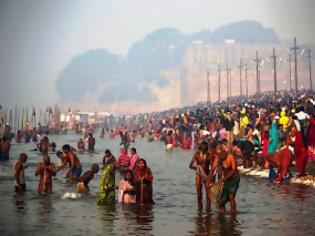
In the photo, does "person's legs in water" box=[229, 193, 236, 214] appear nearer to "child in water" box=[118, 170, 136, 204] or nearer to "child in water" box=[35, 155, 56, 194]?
"child in water" box=[118, 170, 136, 204]

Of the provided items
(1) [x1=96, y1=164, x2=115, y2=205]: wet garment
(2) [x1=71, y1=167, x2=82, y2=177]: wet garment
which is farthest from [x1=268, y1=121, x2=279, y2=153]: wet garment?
(1) [x1=96, y1=164, x2=115, y2=205]: wet garment

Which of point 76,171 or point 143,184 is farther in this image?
point 76,171

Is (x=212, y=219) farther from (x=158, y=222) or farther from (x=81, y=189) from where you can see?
(x=81, y=189)

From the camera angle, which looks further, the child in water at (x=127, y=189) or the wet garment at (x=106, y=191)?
the wet garment at (x=106, y=191)

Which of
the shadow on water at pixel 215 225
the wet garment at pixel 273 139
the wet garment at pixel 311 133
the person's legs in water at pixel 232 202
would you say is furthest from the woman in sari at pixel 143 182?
the wet garment at pixel 273 139

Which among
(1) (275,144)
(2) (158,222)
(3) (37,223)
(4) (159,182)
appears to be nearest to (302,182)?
(1) (275,144)

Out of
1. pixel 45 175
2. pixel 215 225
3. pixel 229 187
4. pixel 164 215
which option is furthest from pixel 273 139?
pixel 215 225

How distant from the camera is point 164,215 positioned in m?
14.3

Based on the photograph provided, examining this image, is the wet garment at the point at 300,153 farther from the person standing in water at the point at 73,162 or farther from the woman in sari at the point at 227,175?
the person standing in water at the point at 73,162

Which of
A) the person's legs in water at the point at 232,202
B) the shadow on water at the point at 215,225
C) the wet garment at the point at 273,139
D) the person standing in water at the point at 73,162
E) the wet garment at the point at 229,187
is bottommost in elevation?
the shadow on water at the point at 215,225

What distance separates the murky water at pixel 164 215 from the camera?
40.0ft

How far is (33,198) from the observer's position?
696 inches

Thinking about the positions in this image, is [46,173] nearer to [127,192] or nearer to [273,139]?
[127,192]

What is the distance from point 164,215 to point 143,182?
5.31 ft
